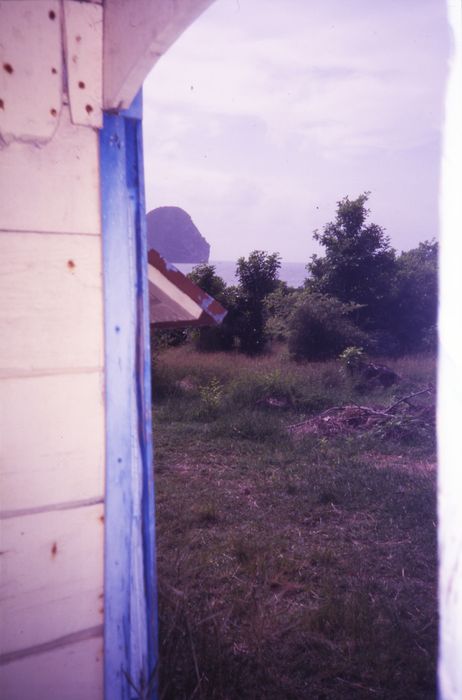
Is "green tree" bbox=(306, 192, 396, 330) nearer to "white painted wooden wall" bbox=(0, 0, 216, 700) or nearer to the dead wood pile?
the dead wood pile

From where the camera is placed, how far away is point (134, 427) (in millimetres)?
1740

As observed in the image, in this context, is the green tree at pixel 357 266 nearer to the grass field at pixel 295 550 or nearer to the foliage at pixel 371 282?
the foliage at pixel 371 282

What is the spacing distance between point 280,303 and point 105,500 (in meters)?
18.2

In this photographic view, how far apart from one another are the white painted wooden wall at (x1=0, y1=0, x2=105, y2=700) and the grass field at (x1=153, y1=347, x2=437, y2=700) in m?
0.86

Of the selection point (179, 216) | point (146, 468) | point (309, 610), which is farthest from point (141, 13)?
point (179, 216)

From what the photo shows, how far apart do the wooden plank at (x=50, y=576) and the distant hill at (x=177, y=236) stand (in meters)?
115

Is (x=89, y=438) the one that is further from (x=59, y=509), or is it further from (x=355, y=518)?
(x=355, y=518)

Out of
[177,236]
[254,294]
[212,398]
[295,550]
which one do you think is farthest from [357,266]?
[177,236]

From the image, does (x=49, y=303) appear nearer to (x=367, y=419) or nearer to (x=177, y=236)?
(x=367, y=419)

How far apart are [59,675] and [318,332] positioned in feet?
54.9

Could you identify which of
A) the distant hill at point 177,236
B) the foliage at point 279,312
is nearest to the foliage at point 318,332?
the foliage at point 279,312

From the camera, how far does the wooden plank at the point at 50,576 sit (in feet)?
5.13

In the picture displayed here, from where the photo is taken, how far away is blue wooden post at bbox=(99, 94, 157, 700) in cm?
168

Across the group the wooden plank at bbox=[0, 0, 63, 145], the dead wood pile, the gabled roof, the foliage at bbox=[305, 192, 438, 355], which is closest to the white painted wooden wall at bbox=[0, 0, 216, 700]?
the wooden plank at bbox=[0, 0, 63, 145]
